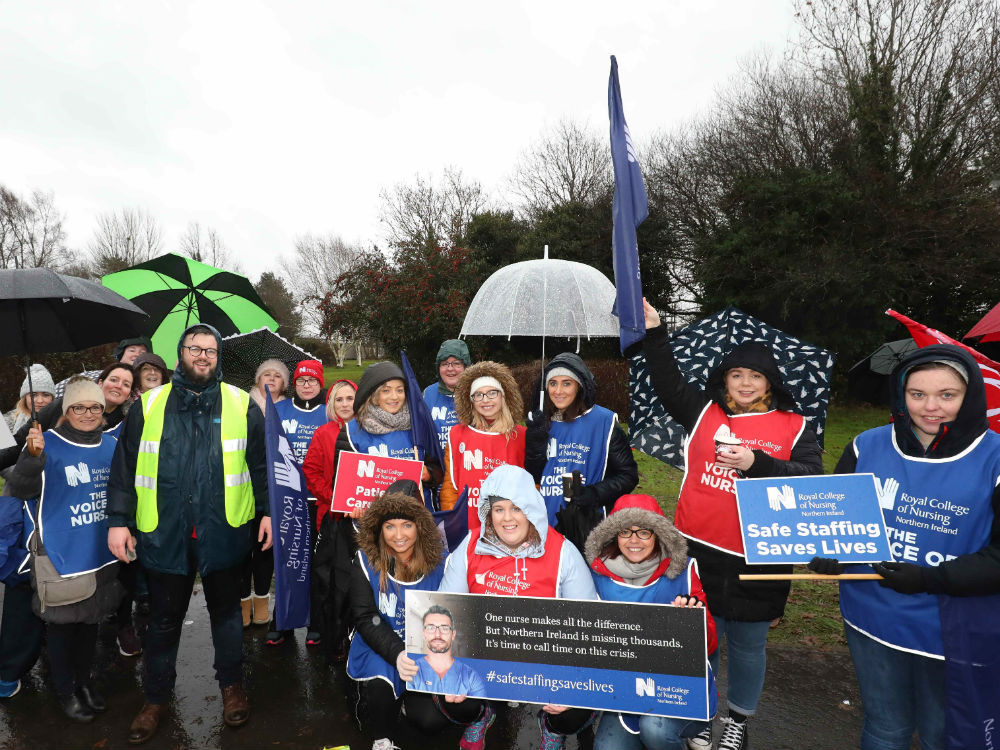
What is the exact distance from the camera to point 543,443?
12.0ft

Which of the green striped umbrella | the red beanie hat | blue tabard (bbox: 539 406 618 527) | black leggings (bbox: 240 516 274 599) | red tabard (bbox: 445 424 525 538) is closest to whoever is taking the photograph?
blue tabard (bbox: 539 406 618 527)

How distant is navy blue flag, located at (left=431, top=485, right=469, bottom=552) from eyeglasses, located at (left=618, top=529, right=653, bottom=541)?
108 cm

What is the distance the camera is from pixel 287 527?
362cm

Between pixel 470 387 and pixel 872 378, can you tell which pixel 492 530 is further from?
pixel 872 378

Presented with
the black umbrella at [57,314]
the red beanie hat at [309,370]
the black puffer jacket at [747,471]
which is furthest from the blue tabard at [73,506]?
the black puffer jacket at [747,471]

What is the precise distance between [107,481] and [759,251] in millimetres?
14504

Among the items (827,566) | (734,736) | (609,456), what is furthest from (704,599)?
(609,456)

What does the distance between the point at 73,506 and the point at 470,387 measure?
2.41 meters

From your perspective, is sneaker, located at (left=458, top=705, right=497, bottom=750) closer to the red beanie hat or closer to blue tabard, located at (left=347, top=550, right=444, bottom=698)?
blue tabard, located at (left=347, top=550, right=444, bottom=698)

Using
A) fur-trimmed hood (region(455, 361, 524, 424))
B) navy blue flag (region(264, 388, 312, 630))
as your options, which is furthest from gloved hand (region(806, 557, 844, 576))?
navy blue flag (region(264, 388, 312, 630))

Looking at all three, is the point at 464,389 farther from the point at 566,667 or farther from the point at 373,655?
the point at 566,667

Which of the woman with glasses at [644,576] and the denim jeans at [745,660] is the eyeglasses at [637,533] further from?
the denim jeans at [745,660]

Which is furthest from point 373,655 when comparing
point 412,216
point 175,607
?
point 412,216

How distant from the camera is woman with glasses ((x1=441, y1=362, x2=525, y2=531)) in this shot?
3.84 m
